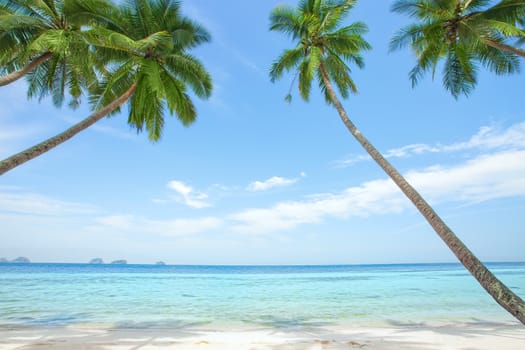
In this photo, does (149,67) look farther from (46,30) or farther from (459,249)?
(459,249)

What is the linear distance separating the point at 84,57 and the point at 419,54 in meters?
11.6

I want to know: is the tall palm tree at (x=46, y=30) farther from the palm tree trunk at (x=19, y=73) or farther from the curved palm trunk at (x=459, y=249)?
the curved palm trunk at (x=459, y=249)

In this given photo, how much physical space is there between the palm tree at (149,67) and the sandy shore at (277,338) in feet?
18.6

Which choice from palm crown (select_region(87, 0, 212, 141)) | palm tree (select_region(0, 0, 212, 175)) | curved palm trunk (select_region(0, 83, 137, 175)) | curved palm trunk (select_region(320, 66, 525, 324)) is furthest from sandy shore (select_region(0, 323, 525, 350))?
palm crown (select_region(87, 0, 212, 141))

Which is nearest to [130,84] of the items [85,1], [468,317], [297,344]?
[85,1]

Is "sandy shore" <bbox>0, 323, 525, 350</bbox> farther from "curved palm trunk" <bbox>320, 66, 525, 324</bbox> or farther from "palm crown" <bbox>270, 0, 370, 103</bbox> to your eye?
"palm crown" <bbox>270, 0, 370, 103</bbox>

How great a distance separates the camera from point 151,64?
30.7ft

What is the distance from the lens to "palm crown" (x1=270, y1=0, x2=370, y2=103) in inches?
411

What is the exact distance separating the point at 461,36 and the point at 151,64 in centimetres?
1008

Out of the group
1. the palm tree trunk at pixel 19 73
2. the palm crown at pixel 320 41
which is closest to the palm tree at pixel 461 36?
the palm crown at pixel 320 41

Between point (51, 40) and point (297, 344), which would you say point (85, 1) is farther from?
point (297, 344)

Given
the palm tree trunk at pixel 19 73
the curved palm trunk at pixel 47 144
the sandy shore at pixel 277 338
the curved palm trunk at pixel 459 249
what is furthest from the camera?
the palm tree trunk at pixel 19 73

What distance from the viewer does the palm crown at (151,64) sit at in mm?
9812

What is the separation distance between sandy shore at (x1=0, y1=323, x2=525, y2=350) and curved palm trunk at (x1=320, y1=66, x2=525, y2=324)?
293 centimetres
